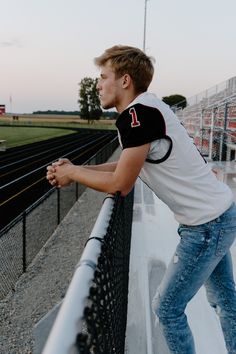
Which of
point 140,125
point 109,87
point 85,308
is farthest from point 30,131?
point 85,308

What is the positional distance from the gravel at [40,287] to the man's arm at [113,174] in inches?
44.6

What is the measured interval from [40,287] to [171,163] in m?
5.49

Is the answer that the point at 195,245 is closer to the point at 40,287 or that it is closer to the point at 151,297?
the point at 151,297

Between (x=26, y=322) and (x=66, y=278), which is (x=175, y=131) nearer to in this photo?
(x=26, y=322)

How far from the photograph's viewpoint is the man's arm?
2.30 m

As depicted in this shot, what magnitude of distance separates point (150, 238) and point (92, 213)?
6651 millimetres

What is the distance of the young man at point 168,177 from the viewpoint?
2.33m

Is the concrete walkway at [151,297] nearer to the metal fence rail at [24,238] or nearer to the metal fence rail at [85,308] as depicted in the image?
the metal fence rail at [85,308]

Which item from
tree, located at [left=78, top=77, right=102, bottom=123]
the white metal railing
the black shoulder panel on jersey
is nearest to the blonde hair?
the black shoulder panel on jersey

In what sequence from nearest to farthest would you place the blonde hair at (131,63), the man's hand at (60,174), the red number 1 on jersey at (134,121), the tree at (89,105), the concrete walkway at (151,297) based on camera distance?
the red number 1 on jersey at (134,121), the blonde hair at (131,63), the man's hand at (60,174), the concrete walkway at (151,297), the tree at (89,105)

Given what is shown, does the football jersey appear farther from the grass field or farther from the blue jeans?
the grass field

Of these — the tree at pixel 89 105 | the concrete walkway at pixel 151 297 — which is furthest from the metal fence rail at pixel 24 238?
the tree at pixel 89 105

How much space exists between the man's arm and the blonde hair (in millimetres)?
422

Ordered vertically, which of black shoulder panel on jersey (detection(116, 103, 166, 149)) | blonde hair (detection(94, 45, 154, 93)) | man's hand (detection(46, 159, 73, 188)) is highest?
blonde hair (detection(94, 45, 154, 93))
